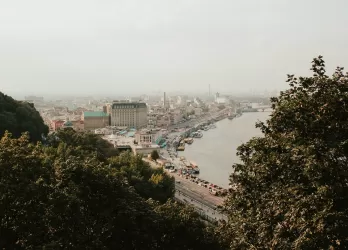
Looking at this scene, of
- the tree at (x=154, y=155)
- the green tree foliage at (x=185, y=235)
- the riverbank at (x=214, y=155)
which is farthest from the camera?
the tree at (x=154, y=155)

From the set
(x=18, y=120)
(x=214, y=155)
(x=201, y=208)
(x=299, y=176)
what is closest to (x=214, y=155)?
(x=214, y=155)

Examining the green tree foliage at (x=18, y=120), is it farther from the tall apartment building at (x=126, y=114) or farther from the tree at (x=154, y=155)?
the tall apartment building at (x=126, y=114)

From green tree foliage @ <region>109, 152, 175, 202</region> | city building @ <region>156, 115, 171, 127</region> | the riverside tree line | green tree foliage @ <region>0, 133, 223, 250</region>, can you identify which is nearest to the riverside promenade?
green tree foliage @ <region>109, 152, 175, 202</region>

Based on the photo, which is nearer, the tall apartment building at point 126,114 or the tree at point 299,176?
the tree at point 299,176

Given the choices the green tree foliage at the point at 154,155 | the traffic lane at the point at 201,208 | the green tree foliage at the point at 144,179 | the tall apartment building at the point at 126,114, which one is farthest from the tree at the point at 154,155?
the tall apartment building at the point at 126,114

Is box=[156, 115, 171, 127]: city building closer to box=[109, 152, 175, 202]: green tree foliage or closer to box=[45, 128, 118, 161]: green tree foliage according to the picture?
box=[45, 128, 118, 161]: green tree foliage
